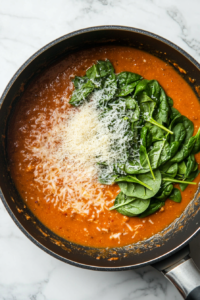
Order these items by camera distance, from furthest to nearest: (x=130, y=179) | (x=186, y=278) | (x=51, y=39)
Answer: (x=51, y=39) < (x=130, y=179) < (x=186, y=278)

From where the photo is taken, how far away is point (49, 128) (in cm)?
239

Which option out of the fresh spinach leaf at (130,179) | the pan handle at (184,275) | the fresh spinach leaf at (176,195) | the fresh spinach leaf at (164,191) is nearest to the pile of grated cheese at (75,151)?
the fresh spinach leaf at (130,179)

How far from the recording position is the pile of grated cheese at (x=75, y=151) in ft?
7.59

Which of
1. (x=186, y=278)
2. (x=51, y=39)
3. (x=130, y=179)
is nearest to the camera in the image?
(x=186, y=278)

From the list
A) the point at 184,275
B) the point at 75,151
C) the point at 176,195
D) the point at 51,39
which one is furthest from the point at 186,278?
the point at 51,39

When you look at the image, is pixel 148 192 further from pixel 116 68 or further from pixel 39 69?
pixel 39 69

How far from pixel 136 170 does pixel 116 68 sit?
0.91 meters

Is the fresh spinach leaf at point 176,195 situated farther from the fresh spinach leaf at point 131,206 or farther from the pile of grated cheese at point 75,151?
the pile of grated cheese at point 75,151

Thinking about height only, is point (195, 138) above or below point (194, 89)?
below

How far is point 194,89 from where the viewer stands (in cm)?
244

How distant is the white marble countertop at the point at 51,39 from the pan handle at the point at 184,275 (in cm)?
37

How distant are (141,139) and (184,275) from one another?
3.57ft

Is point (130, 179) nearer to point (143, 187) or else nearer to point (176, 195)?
point (143, 187)

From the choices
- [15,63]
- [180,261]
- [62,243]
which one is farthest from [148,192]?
[15,63]
